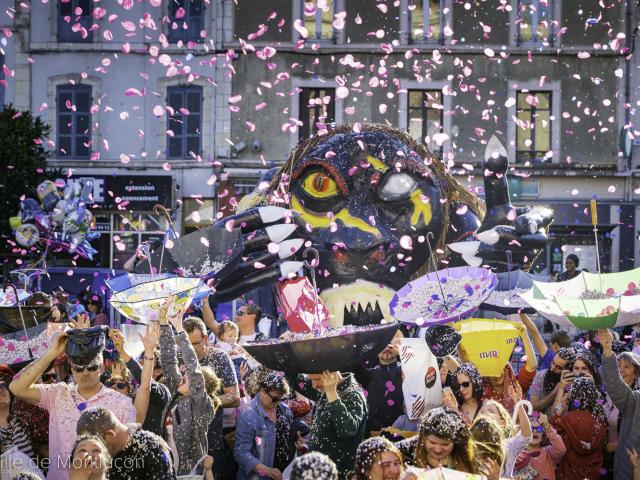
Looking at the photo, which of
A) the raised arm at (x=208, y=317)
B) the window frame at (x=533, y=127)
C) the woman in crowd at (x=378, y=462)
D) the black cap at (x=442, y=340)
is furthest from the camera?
the window frame at (x=533, y=127)

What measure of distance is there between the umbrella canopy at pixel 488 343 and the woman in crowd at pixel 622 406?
858 mm

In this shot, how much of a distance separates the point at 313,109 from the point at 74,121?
207 inches

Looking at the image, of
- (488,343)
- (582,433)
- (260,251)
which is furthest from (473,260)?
(582,433)

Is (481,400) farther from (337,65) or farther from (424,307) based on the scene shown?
(337,65)

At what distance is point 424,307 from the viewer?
28.4 feet

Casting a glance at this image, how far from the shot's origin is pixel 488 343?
7719mm

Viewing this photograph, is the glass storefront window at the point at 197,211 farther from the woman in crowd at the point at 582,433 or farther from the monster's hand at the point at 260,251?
the woman in crowd at the point at 582,433

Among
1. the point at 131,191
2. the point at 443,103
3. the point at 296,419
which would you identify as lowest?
the point at 296,419

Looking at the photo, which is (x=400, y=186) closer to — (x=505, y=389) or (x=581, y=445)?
(x=505, y=389)

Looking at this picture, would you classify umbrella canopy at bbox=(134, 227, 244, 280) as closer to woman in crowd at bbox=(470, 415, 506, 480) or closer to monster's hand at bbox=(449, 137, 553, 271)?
monster's hand at bbox=(449, 137, 553, 271)

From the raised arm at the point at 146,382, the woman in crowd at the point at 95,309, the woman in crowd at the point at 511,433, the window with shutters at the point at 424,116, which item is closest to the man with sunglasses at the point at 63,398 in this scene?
the raised arm at the point at 146,382

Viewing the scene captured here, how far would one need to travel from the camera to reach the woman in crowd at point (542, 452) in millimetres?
6613

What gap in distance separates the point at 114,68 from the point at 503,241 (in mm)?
14932

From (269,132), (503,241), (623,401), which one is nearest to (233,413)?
(623,401)
